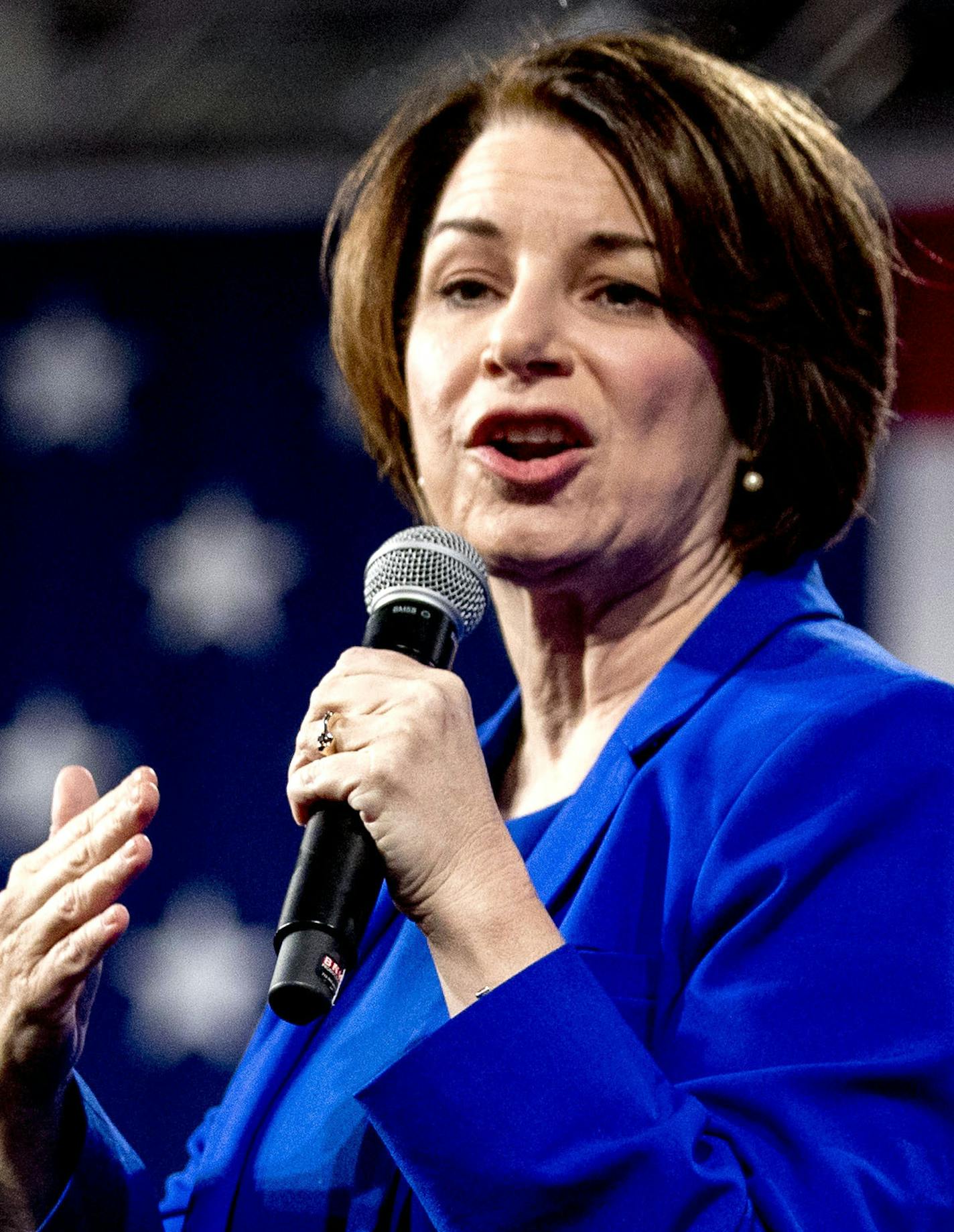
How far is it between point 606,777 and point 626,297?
47 cm

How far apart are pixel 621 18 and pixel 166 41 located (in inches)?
40.9

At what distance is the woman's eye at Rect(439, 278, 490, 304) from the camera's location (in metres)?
1.58

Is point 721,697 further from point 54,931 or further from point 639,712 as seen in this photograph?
point 54,931

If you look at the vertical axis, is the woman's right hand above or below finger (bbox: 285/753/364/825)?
below

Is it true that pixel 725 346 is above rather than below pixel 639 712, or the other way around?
above

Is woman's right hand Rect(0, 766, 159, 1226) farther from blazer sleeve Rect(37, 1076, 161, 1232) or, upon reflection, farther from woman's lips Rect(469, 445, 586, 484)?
woman's lips Rect(469, 445, 586, 484)

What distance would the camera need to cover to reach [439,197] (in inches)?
68.4

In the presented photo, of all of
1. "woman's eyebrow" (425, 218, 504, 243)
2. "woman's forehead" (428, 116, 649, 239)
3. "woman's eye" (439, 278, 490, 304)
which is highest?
"woman's forehead" (428, 116, 649, 239)

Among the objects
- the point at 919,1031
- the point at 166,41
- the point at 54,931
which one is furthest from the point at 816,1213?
the point at 166,41

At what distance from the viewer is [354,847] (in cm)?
104

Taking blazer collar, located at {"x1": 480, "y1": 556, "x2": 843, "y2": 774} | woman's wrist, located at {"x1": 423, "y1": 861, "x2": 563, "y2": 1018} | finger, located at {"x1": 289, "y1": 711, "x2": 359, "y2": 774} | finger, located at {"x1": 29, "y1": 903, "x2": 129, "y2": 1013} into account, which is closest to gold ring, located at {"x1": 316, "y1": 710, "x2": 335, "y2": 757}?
finger, located at {"x1": 289, "y1": 711, "x2": 359, "y2": 774}

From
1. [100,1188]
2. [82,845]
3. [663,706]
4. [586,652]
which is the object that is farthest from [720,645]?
[100,1188]

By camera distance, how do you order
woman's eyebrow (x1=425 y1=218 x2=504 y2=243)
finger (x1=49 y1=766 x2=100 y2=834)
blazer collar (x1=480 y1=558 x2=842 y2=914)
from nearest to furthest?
1. blazer collar (x1=480 y1=558 x2=842 y2=914)
2. finger (x1=49 y1=766 x2=100 y2=834)
3. woman's eyebrow (x1=425 y1=218 x2=504 y2=243)

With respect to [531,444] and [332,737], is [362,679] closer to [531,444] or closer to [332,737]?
[332,737]
